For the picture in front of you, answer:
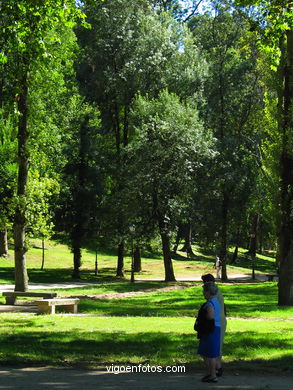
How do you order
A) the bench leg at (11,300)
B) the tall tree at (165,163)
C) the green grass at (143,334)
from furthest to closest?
1. the tall tree at (165,163)
2. the bench leg at (11,300)
3. the green grass at (143,334)

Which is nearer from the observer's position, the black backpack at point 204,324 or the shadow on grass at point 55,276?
the black backpack at point 204,324

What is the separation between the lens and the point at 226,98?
4128cm

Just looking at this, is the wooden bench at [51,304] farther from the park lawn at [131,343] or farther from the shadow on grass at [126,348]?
the shadow on grass at [126,348]

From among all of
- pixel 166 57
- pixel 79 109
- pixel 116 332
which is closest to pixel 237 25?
pixel 166 57

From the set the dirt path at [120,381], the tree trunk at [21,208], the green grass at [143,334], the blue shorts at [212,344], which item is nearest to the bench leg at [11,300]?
the green grass at [143,334]

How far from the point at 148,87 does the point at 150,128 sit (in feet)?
19.1

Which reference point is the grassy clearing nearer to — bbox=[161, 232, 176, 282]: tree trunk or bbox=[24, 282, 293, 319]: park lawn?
bbox=[161, 232, 176, 282]: tree trunk

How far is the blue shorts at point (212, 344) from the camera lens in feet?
27.1

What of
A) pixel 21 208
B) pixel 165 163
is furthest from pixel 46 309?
pixel 165 163

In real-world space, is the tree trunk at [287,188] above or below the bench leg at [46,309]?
above

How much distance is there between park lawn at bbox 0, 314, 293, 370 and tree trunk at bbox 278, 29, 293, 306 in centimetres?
487

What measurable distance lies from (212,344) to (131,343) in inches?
135

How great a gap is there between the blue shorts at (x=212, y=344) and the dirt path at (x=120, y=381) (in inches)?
16.2

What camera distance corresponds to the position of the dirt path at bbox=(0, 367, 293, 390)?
25.6ft
